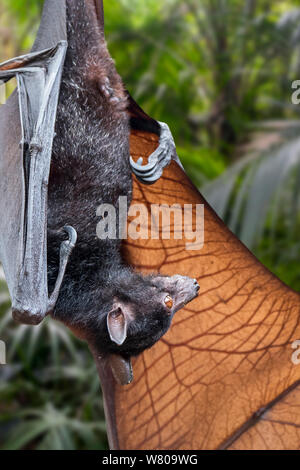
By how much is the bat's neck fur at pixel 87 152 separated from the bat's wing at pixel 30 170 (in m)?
0.05

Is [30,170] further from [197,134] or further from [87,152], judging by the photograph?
[197,134]

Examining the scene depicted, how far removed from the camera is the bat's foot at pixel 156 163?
857 millimetres

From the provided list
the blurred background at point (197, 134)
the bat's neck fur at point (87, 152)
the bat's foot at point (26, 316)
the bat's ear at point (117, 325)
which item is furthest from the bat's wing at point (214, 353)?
the blurred background at point (197, 134)

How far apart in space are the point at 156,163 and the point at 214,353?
382 mm

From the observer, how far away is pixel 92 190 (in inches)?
35.1

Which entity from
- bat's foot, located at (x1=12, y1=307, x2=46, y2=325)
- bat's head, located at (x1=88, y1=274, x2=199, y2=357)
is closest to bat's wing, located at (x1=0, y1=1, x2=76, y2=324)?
bat's foot, located at (x1=12, y1=307, x2=46, y2=325)

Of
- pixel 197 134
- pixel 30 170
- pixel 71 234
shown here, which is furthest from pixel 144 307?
pixel 197 134

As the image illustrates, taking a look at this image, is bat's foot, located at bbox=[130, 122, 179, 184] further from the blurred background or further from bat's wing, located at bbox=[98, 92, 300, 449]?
the blurred background

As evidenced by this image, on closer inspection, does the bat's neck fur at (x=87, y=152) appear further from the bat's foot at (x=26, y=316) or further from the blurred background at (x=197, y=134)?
the blurred background at (x=197, y=134)

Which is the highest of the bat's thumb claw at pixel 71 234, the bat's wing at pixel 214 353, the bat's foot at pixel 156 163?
the bat's foot at pixel 156 163

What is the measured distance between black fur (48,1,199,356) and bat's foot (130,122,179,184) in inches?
1.9

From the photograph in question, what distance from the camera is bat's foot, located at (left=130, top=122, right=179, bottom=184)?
0.86 metres
